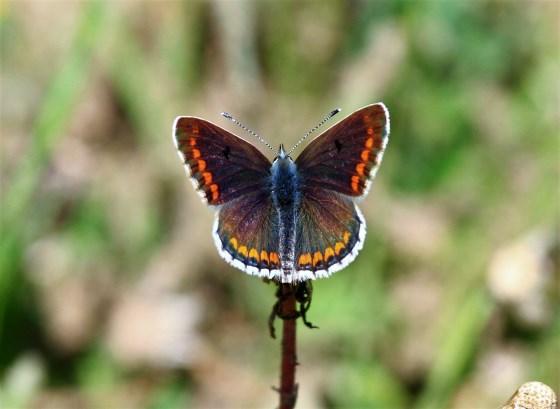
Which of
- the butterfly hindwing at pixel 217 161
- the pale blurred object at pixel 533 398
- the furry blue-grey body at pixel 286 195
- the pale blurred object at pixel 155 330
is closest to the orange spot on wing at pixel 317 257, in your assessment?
the furry blue-grey body at pixel 286 195

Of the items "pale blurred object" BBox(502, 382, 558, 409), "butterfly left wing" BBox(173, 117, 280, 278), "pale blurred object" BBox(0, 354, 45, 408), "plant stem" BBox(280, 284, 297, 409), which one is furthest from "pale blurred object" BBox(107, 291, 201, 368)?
"pale blurred object" BBox(502, 382, 558, 409)

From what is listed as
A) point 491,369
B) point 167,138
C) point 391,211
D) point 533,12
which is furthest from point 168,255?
point 533,12

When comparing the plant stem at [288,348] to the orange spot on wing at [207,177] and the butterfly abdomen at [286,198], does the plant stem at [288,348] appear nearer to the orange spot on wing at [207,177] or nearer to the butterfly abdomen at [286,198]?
the butterfly abdomen at [286,198]

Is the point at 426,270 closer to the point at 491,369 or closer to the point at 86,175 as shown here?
the point at 491,369

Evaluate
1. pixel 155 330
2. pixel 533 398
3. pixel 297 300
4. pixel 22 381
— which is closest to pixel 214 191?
pixel 297 300

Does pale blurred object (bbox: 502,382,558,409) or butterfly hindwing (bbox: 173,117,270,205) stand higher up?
butterfly hindwing (bbox: 173,117,270,205)

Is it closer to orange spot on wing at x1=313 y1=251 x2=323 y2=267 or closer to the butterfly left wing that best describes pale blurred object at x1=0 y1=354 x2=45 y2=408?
the butterfly left wing
